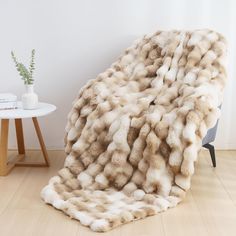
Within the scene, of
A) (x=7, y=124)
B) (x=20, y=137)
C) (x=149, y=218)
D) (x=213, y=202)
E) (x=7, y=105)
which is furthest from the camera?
(x=20, y=137)

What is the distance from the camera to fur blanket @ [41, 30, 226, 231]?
2.67m

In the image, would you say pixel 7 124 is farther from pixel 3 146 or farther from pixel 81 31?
pixel 81 31

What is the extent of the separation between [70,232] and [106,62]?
1.76m

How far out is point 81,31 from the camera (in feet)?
12.2

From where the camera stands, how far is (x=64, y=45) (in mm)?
3740

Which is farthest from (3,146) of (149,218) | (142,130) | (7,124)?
(149,218)

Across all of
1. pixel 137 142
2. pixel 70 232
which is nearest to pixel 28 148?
pixel 137 142

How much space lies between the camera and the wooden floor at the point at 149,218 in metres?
2.36

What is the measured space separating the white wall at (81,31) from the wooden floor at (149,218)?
2.69 ft

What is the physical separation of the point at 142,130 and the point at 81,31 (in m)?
1.26

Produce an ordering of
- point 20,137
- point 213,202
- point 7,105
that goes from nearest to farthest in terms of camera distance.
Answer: point 213,202, point 7,105, point 20,137

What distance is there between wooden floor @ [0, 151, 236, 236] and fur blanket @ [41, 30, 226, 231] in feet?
0.22

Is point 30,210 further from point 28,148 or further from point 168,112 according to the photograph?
point 28,148

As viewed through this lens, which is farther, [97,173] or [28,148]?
[28,148]
